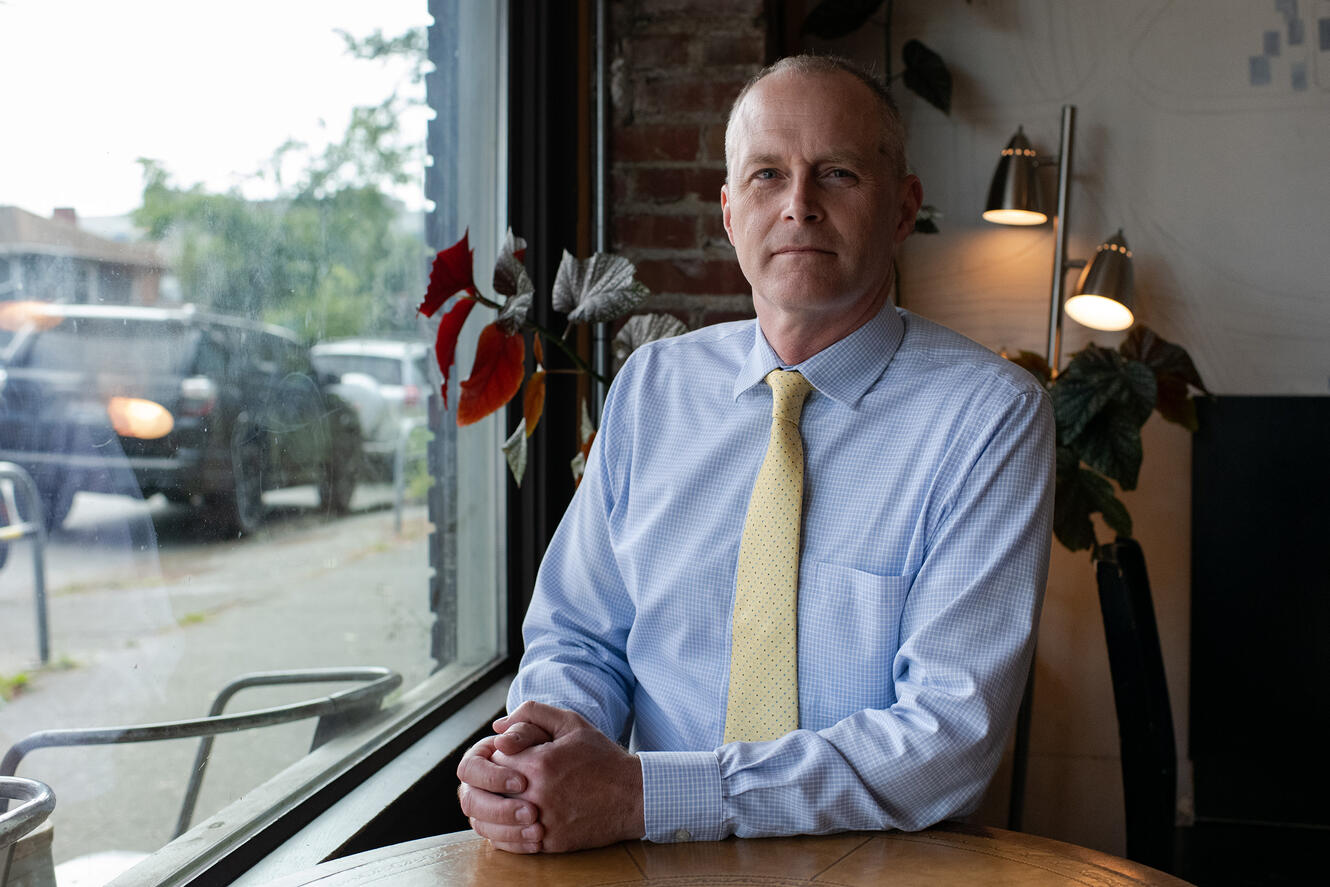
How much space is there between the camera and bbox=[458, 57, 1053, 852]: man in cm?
107

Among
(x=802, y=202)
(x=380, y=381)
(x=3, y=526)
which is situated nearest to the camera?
(x=3, y=526)

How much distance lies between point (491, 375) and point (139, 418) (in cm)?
56

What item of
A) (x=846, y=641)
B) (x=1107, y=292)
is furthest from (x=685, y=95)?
(x=846, y=641)

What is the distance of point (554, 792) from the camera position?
3.36 feet

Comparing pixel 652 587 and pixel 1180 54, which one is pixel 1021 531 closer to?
pixel 652 587

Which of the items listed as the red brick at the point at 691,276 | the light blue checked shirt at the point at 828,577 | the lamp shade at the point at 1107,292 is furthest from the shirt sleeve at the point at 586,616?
the lamp shade at the point at 1107,292

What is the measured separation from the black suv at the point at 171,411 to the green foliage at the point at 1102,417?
4.65 ft

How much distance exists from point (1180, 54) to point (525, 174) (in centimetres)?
166

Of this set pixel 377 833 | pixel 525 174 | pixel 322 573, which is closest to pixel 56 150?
pixel 322 573

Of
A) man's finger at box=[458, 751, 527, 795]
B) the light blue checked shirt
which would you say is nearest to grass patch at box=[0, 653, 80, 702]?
man's finger at box=[458, 751, 527, 795]

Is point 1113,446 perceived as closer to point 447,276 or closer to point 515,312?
point 515,312

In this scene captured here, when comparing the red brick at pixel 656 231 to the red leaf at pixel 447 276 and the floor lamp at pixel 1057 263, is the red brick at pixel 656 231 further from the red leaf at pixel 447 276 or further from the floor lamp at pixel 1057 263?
the red leaf at pixel 447 276

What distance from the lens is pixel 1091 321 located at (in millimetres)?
2500

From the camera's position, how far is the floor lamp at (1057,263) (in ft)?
8.02
